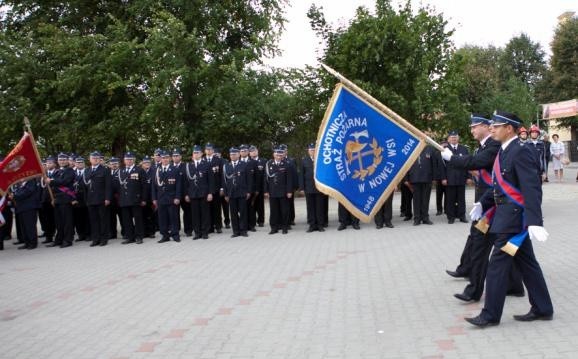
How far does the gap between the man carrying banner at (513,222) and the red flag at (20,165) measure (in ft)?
31.6

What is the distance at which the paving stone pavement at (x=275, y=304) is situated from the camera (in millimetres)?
4906

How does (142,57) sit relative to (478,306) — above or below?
above

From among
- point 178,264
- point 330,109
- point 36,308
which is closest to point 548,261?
point 330,109

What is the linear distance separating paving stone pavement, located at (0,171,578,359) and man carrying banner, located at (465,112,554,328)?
20 cm

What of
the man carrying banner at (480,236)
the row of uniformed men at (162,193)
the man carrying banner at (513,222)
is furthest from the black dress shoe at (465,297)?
the row of uniformed men at (162,193)

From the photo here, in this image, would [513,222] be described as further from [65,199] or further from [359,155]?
[65,199]

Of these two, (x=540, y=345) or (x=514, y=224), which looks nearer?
(x=540, y=345)

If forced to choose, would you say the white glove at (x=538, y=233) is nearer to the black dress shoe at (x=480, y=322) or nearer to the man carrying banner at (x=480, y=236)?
the black dress shoe at (x=480, y=322)

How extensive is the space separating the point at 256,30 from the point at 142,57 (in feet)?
16.5

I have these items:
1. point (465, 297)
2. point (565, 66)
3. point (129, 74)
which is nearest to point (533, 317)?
point (465, 297)

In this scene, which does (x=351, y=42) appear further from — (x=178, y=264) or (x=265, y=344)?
(x=265, y=344)

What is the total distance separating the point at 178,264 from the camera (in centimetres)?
925

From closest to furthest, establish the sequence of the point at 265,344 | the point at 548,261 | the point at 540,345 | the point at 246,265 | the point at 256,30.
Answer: the point at 540,345 → the point at 265,344 → the point at 548,261 → the point at 246,265 → the point at 256,30

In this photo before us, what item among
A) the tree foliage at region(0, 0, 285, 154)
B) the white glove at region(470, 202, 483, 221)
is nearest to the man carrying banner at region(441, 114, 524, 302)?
the white glove at region(470, 202, 483, 221)
